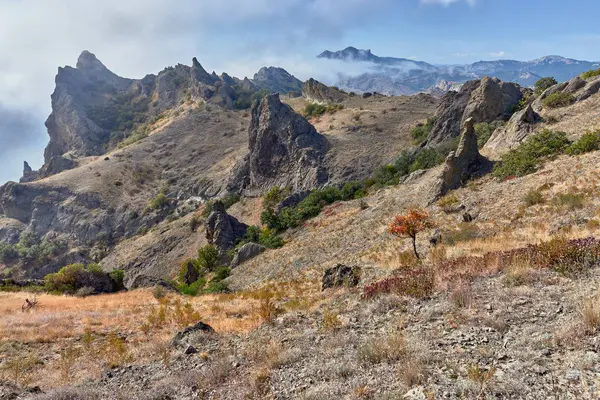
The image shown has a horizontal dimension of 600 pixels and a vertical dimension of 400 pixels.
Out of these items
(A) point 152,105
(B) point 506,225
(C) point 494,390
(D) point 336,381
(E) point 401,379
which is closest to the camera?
(C) point 494,390

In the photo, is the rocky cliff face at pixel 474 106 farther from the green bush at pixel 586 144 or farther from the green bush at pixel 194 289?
the green bush at pixel 194 289

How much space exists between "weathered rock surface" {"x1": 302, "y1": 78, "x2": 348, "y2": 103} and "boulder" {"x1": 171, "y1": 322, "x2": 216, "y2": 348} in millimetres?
83361

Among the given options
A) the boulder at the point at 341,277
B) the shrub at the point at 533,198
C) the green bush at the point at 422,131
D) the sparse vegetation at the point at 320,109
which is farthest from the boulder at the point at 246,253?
the sparse vegetation at the point at 320,109

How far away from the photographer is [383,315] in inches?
305

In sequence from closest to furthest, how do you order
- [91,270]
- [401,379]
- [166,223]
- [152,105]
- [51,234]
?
[401,379] < [91,270] < [166,223] < [51,234] < [152,105]

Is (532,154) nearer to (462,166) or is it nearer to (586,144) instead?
(586,144)

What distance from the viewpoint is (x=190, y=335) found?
28.0 feet

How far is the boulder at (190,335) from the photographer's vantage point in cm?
827

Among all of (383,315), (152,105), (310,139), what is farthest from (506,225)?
(152,105)

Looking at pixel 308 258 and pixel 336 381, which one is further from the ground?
pixel 336 381

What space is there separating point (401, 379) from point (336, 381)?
920mm

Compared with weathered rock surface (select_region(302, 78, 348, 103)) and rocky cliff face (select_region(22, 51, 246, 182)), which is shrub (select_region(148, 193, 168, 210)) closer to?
rocky cliff face (select_region(22, 51, 246, 182))

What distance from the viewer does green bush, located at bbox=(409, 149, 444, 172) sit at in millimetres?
38781

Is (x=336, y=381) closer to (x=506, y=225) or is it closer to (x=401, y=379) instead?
(x=401, y=379)
